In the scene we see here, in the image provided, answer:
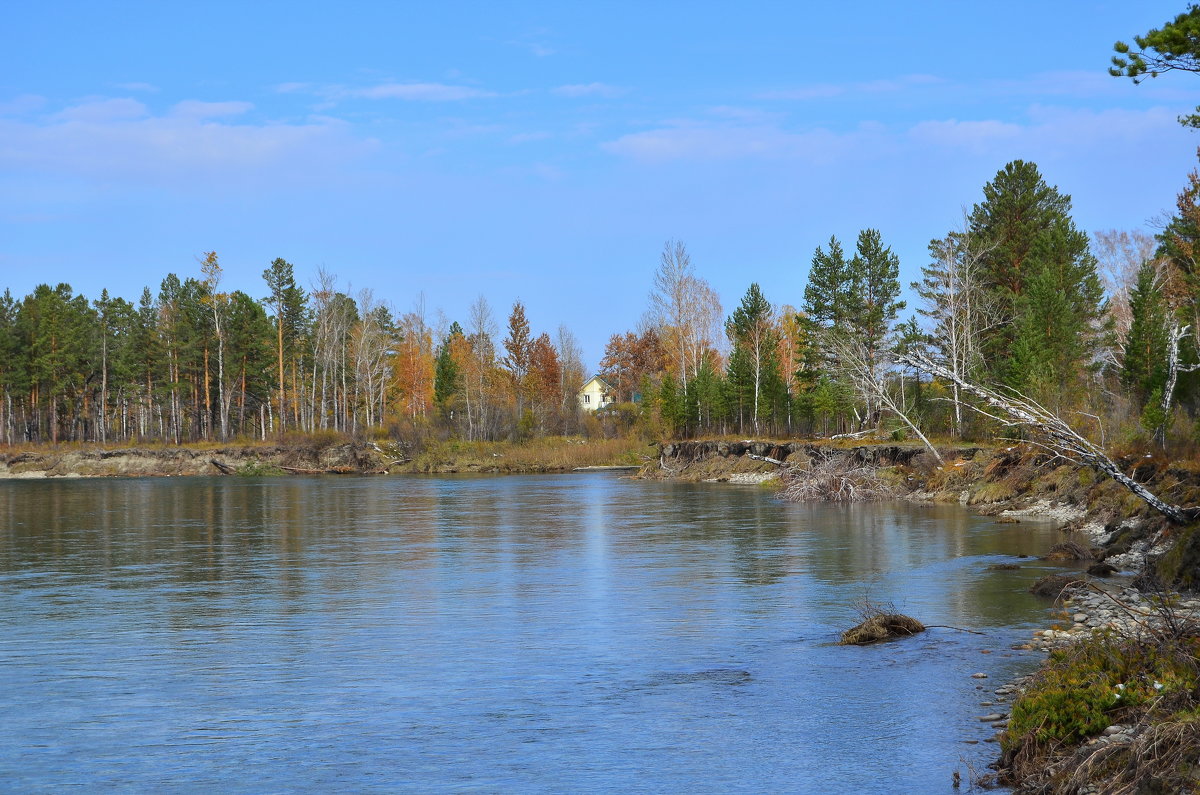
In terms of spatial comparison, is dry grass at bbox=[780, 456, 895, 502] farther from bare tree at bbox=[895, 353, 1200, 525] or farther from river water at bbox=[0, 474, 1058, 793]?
bare tree at bbox=[895, 353, 1200, 525]

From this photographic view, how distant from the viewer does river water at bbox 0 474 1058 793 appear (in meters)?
10.9

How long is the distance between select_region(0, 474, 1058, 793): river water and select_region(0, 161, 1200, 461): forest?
11.0m

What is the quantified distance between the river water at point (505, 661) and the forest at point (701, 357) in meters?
11.0

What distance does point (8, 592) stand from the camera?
2322 cm

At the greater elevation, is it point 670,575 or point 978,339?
point 978,339

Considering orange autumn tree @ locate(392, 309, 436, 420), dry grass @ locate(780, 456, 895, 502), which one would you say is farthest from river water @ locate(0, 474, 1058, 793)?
orange autumn tree @ locate(392, 309, 436, 420)

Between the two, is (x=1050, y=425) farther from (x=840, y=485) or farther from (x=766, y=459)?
(x=766, y=459)

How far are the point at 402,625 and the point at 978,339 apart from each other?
1920 inches

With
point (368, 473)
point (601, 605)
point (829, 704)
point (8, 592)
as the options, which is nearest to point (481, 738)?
point (829, 704)

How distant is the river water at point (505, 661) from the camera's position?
10.9 m

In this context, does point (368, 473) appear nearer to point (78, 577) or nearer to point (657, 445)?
point (657, 445)

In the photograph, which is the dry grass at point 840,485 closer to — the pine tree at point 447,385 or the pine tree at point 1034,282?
the pine tree at point 1034,282

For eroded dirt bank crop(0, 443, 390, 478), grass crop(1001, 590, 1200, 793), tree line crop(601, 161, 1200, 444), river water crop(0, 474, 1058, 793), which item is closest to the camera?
grass crop(1001, 590, 1200, 793)

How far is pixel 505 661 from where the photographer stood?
1580 cm
